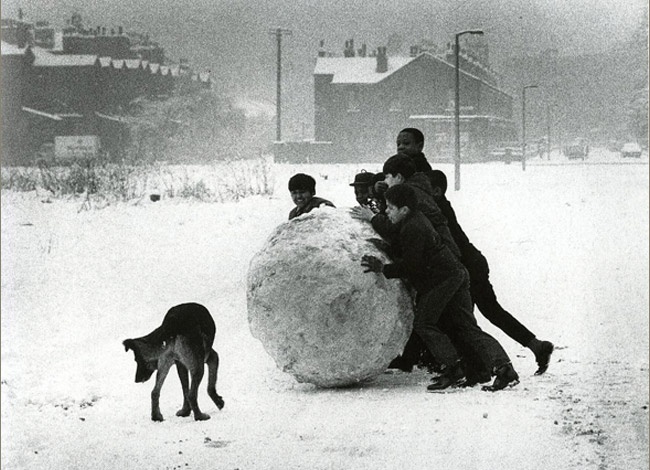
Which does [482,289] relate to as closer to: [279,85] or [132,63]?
[279,85]

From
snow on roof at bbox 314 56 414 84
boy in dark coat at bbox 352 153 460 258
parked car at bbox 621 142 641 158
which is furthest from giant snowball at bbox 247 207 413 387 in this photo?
snow on roof at bbox 314 56 414 84

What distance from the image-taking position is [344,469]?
5.23m

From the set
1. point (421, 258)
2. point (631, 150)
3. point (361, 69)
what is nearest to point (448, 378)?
point (421, 258)

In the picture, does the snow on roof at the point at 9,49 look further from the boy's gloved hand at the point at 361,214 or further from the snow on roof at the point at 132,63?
the boy's gloved hand at the point at 361,214

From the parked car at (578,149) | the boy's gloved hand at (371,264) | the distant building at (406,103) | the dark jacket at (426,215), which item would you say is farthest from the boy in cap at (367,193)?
the parked car at (578,149)

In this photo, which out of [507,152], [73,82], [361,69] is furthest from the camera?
[361,69]

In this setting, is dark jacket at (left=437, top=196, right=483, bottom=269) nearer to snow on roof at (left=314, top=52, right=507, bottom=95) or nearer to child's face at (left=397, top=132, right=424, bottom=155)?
child's face at (left=397, top=132, right=424, bottom=155)

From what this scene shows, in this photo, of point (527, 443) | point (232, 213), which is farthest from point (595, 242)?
point (527, 443)

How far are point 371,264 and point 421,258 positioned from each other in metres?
0.43

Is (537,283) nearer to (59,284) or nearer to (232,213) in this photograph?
(232,213)

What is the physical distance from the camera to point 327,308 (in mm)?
6645

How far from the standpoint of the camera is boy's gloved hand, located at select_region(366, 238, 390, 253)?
7012 mm

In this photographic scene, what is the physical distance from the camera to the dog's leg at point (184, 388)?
6277 mm

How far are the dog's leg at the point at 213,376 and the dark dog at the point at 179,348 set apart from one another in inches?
4.4
